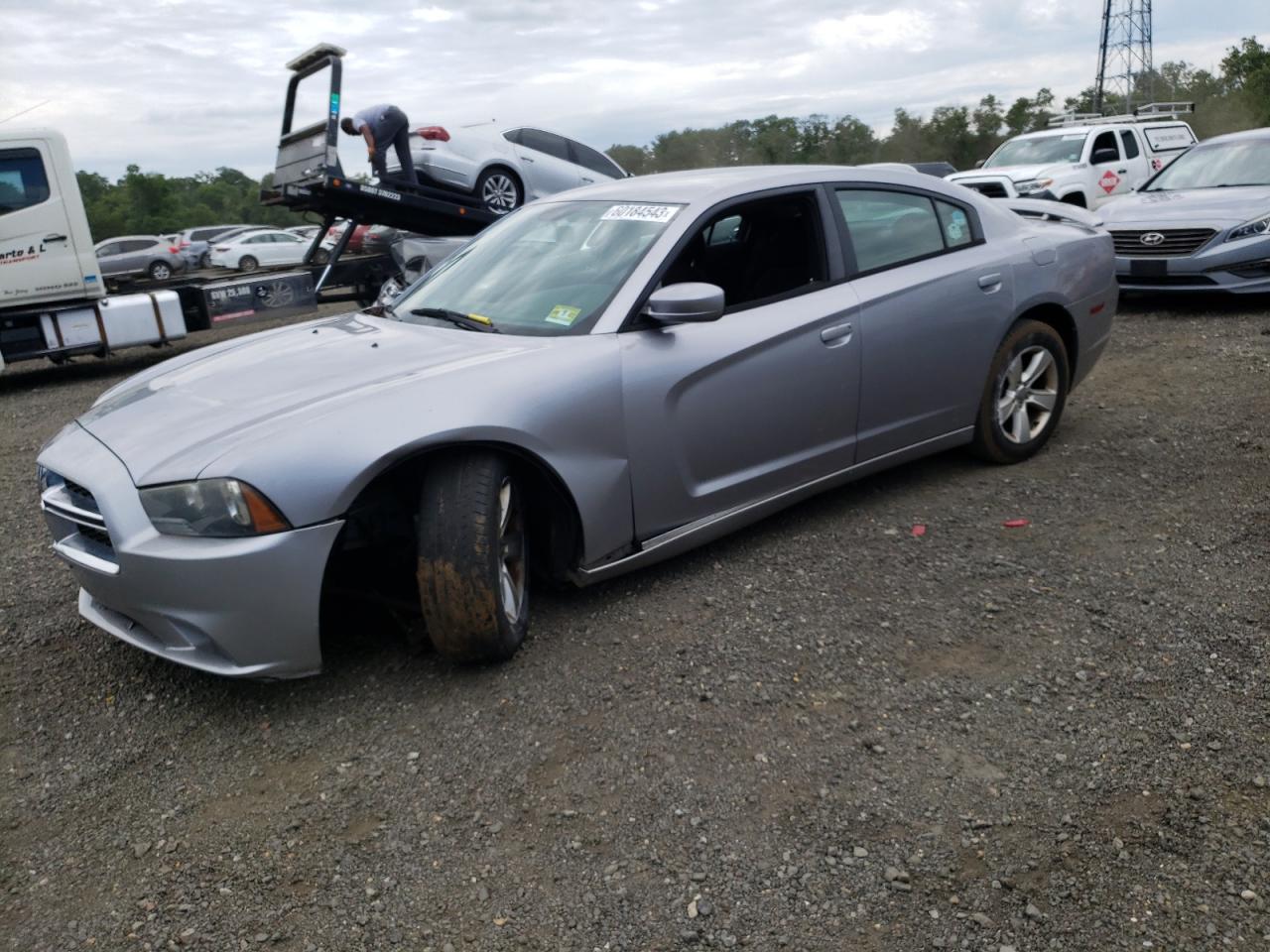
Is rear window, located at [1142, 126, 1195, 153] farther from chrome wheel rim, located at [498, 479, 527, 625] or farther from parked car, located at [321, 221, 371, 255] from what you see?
chrome wheel rim, located at [498, 479, 527, 625]

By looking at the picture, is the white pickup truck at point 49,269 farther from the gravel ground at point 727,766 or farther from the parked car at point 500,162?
the gravel ground at point 727,766

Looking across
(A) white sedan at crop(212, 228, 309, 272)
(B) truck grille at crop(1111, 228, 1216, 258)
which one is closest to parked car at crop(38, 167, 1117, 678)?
(B) truck grille at crop(1111, 228, 1216, 258)

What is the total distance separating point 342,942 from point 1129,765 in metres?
2.02

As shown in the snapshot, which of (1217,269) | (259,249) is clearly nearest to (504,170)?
(1217,269)

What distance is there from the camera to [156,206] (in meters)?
60.8

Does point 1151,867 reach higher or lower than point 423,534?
lower

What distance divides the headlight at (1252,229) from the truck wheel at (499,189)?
763 centimetres

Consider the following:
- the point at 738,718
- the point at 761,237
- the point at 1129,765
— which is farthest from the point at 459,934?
the point at 761,237

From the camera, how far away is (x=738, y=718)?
309 centimetres

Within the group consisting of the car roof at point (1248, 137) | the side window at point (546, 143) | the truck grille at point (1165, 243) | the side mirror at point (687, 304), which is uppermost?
the side window at point (546, 143)

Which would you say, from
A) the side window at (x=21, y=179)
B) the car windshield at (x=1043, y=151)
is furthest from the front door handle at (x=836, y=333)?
the car windshield at (x=1043, y=151)

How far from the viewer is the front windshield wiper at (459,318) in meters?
3.88

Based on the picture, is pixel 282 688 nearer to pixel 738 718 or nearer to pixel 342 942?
pixel 342 942

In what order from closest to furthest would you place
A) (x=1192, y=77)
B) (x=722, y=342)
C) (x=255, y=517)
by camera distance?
1. (x=255, y=517)
2. (x=722, y=342)
3. (x=1192, y=77)
